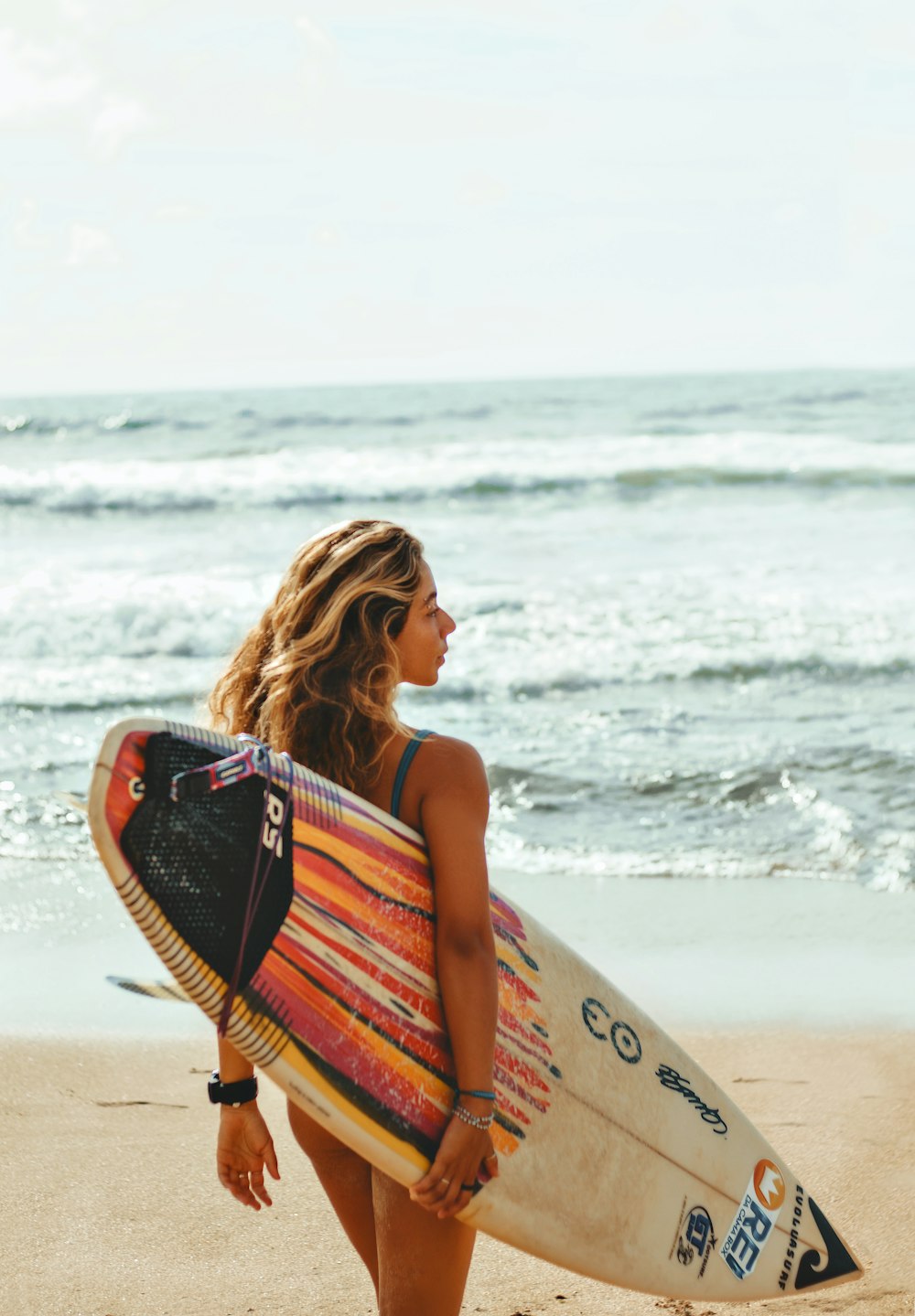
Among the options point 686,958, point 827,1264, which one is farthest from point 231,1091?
point 686,958

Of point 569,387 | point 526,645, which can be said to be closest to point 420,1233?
point 526,645

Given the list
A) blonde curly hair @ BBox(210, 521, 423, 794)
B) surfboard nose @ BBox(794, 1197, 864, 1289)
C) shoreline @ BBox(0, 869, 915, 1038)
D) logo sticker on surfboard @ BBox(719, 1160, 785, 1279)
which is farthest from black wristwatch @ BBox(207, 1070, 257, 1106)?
shoreline @ BBox(0, 869, 915, 1038)

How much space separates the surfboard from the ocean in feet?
0.52

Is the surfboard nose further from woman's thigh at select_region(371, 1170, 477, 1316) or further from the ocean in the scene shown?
the ocean

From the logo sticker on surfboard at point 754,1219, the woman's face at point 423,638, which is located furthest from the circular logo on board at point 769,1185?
the woman's face at point 423,638

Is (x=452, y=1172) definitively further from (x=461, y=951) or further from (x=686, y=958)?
(x=686, y=958)

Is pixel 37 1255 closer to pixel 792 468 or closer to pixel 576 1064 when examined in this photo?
pixel 576 1064

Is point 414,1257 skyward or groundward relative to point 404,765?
groundward

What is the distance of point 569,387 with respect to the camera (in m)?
37.9

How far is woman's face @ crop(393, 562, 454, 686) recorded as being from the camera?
1.81m

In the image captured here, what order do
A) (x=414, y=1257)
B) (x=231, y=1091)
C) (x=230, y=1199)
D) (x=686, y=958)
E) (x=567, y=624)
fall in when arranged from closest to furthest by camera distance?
(x=414, y=1257) → (x=231, y=1091) → (x=230, y=1199) → (x=686, y=958) → (x=567, y=624)

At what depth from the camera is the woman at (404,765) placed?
1.72 metres

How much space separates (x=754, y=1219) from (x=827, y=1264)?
0.17 m

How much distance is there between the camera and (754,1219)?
2.23 metres
